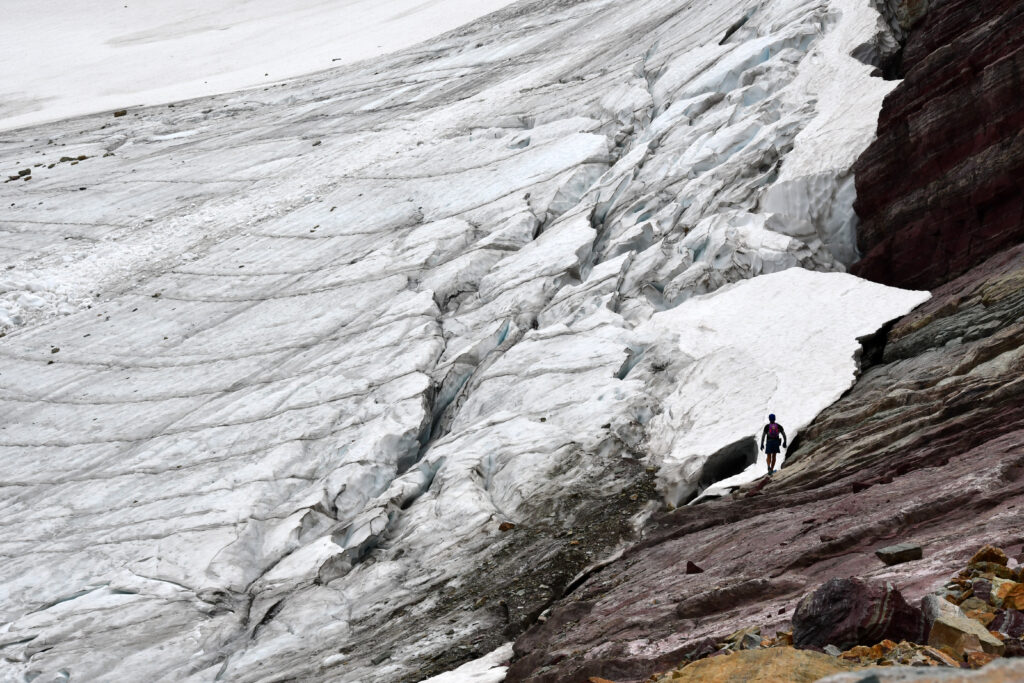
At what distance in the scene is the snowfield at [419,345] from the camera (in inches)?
686

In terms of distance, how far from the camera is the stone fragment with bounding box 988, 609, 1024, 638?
6.62 metres

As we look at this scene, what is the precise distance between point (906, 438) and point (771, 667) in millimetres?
7648

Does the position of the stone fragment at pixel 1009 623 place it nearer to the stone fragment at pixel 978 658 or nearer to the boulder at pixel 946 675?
the stone fragment at pixel 978 658

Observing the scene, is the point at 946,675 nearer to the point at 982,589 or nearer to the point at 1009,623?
the point at 1009,623

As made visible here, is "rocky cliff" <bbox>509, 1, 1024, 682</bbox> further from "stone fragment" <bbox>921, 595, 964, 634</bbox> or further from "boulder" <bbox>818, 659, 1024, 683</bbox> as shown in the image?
"boulder" <bbox>818, 659, 1024, 683</bbox>

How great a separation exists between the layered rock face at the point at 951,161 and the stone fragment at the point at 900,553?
10.6 meters

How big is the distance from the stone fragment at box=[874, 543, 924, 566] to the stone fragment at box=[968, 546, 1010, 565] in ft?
3.35

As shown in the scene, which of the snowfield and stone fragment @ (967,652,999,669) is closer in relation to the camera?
stone fragment @ (967,652,999,669)

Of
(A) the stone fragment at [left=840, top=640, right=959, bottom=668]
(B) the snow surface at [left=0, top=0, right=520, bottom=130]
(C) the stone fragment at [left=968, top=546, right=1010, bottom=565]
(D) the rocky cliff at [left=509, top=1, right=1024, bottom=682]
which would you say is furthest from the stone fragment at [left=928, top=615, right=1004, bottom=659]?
(B) the snow surface at [left=0, top=0, right=520, bottom=130]

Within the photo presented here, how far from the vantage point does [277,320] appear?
28.6 metres

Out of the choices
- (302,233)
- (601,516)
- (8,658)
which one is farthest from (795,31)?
(8,658)

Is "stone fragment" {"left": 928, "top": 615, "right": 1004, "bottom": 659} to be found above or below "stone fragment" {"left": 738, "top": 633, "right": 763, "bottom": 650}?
above

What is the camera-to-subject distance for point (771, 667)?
6477 millimetres

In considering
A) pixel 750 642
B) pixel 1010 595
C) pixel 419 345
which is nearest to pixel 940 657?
pixel 1010 595
